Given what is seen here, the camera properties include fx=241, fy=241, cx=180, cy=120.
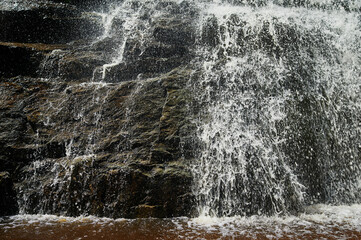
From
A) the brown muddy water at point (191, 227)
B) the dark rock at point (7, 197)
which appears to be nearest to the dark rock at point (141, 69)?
the dark rock at point (7, 197)

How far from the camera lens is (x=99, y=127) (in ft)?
18.2

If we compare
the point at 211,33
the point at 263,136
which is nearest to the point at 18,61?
the point at 211,33

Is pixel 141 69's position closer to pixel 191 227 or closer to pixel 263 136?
pixel 263 136

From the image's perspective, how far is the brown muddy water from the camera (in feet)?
11.5

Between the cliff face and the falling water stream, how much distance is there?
13 centimetres

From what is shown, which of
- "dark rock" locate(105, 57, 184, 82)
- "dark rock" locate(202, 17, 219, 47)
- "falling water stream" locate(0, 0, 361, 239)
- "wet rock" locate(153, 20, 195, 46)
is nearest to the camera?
"falling water stream" locate(0, 0, 361, 239)

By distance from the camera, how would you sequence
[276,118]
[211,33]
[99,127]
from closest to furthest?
[276,118], [99,127], [211,33]

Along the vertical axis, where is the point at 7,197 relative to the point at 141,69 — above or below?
below

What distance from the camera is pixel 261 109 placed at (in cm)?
550

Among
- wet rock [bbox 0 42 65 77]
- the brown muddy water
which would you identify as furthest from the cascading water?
wet rock [bbox 0 42 65 77]

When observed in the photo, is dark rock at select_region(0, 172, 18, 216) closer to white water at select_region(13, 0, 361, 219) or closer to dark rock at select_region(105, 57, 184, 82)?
white water at select_region(13, 0, 361, 219)

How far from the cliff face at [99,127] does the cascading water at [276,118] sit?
60cm

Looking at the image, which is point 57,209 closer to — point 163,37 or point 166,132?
point 166,132

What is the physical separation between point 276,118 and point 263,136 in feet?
1.87
